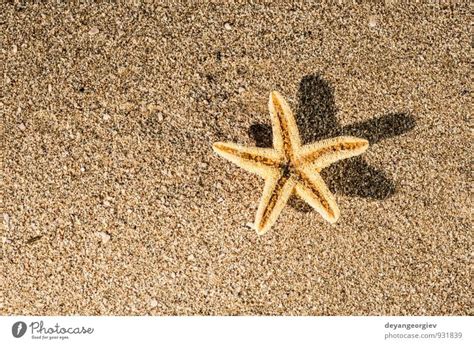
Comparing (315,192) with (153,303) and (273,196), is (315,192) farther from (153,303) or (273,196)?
(153,303)

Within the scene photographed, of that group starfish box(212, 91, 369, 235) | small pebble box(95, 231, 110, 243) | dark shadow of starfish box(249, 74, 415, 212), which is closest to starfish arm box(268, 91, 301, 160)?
starfish box(212, 91, 369, 235)

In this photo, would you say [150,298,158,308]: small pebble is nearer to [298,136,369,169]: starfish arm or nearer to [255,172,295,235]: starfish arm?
[255,172,295,235]: starfish arm

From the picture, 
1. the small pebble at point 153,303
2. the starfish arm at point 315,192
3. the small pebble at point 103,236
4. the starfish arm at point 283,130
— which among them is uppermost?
the starfish arm at point 283,130

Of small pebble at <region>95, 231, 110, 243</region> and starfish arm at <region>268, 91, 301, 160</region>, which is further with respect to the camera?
small pebble at <region>95, 231, 110, 243</region>

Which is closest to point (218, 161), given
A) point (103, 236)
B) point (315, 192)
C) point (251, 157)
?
point (251, 157)

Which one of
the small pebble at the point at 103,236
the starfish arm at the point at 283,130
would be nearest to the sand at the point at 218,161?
the small pebble at the point at 103,236

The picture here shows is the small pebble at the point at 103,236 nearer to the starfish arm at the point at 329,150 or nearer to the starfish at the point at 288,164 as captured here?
the starfish at the point at 288,164

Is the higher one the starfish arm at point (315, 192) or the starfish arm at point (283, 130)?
the starfish arm at point (283, 130)
